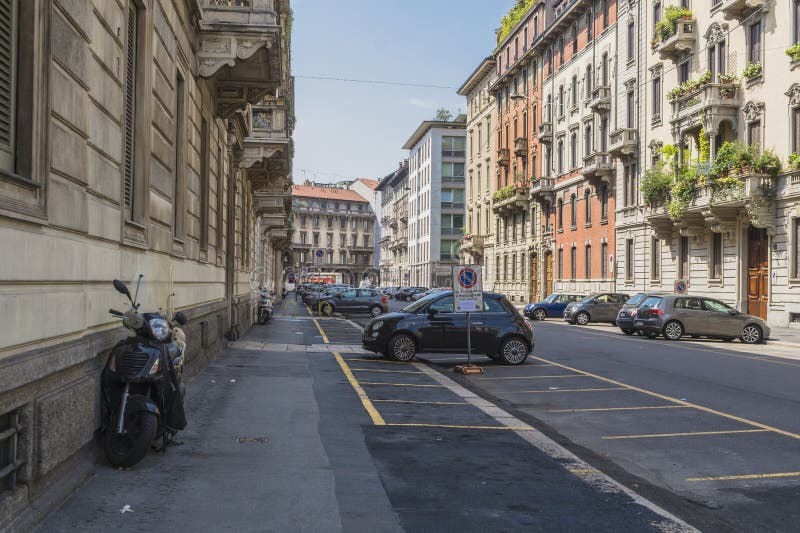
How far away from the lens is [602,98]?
47188mm

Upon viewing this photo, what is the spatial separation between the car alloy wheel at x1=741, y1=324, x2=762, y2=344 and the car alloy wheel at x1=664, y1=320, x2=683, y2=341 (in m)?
1.93

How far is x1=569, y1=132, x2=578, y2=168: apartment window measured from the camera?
52844mm

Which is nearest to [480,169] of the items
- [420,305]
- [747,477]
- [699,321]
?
[699,321]

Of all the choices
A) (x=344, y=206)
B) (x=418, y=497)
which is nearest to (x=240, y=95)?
(x=418, y=497)

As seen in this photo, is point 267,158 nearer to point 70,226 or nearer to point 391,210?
point 70,226

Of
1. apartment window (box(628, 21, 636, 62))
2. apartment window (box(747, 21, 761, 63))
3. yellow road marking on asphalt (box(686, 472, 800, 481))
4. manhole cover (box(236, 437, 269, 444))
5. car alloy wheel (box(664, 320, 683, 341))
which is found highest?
apartment window (box(628, 21, 636, 62))

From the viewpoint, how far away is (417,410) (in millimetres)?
11102

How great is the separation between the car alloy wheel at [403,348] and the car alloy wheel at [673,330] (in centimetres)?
1264

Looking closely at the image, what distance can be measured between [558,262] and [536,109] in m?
12.0

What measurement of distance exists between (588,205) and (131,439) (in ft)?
151

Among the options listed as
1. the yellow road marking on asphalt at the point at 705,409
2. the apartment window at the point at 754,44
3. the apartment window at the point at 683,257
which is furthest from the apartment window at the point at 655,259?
the yellow road marking on asphalt at the point at 705,409

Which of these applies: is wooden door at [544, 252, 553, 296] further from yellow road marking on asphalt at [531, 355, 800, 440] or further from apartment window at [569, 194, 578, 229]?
yellow road marking on asphalt at [531, 355, 800, 440]

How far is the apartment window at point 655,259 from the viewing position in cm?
4175

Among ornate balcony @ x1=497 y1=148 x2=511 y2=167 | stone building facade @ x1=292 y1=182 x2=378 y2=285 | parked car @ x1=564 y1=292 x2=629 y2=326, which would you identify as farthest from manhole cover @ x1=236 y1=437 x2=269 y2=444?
stone building facade @ x1=292 y1=182 x2=378 y2=285
